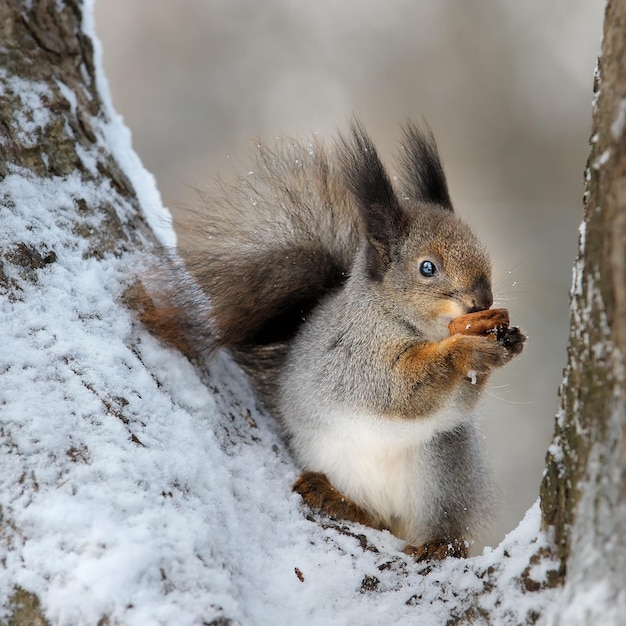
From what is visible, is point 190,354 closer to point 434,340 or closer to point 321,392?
point 321,392

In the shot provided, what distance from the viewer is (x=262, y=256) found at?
1.88 meters

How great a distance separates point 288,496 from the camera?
163 cm

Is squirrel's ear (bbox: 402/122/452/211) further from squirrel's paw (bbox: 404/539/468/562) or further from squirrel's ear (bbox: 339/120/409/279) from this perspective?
squirrel's paw (bbox: 404/539/468/562)

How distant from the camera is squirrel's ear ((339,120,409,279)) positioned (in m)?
1.81

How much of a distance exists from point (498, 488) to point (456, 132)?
3033 mm

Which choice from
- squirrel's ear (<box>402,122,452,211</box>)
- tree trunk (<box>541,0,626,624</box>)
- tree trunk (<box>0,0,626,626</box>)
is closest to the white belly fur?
tree trunk (<box>0,0,626,626</box>)

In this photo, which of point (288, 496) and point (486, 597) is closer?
point (486, 597)

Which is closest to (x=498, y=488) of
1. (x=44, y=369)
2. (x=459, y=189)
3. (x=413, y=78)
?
(x=44, y=369)

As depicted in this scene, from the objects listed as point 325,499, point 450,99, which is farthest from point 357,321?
point 450,99

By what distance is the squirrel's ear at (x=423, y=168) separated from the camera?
1.96 meters

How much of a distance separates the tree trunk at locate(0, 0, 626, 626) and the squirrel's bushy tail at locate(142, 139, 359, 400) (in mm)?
102

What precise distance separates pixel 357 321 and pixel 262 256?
0.29 m

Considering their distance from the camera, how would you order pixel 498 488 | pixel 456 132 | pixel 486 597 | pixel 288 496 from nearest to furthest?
pixel 486 597
pixel 288 496
pixel 498 488
pixel 456 132

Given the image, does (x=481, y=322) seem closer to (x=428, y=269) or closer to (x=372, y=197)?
(x=428, y=269)
